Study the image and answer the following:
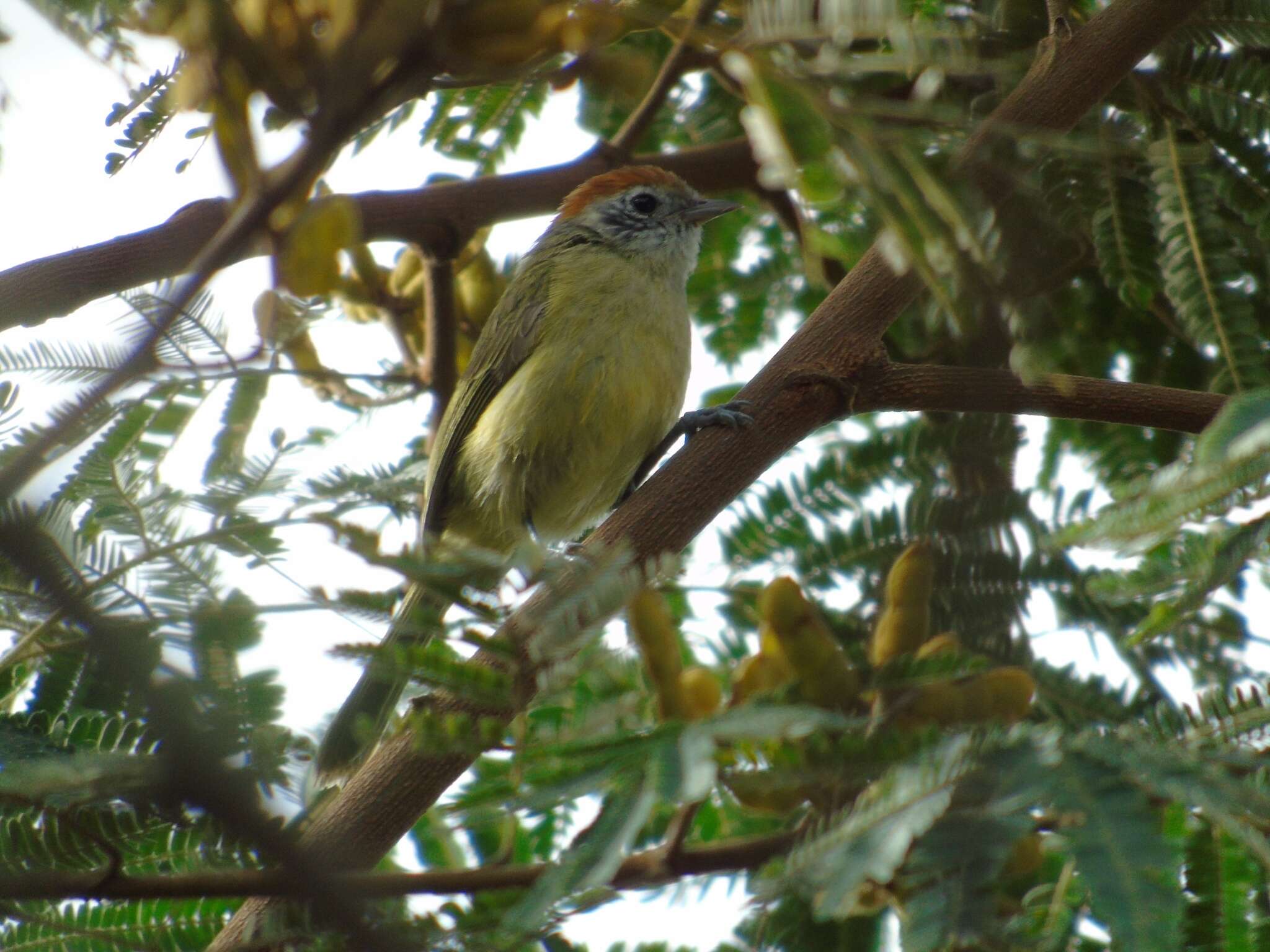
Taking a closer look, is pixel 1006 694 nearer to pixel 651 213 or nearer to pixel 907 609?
pixel 907 609

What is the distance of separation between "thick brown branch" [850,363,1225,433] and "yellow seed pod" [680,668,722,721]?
44.8 inches

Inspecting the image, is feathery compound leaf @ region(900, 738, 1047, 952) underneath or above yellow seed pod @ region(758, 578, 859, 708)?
underneath

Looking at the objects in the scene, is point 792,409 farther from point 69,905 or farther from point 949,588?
point 69,905

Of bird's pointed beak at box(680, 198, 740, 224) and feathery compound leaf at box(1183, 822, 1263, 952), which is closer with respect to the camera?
feathery compound leaf at box(1183, 822, 1263, 952)

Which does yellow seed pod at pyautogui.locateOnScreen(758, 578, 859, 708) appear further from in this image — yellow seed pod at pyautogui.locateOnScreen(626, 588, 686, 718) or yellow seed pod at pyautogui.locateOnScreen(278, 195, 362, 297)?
yellow seed pod at pyautogui.locateOnScreen(278, 195, 362, 297)

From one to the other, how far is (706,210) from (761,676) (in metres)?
3.00

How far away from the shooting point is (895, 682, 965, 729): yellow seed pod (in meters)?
1.92

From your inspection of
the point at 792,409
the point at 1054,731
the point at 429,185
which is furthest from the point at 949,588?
the point at 429,185

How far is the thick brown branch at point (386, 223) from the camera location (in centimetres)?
250

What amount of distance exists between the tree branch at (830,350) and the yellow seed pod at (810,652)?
723 mm

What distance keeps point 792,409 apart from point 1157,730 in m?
1.20

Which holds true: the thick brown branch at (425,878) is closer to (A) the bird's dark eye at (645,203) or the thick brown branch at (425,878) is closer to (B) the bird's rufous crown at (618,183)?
(B) the bird's rufous crown at (618,183)

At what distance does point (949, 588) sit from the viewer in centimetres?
308

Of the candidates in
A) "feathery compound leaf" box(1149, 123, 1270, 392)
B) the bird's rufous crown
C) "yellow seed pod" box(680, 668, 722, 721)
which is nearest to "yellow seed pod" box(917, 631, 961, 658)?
"yellow seed pod" box(680, 668, 722, 721)
